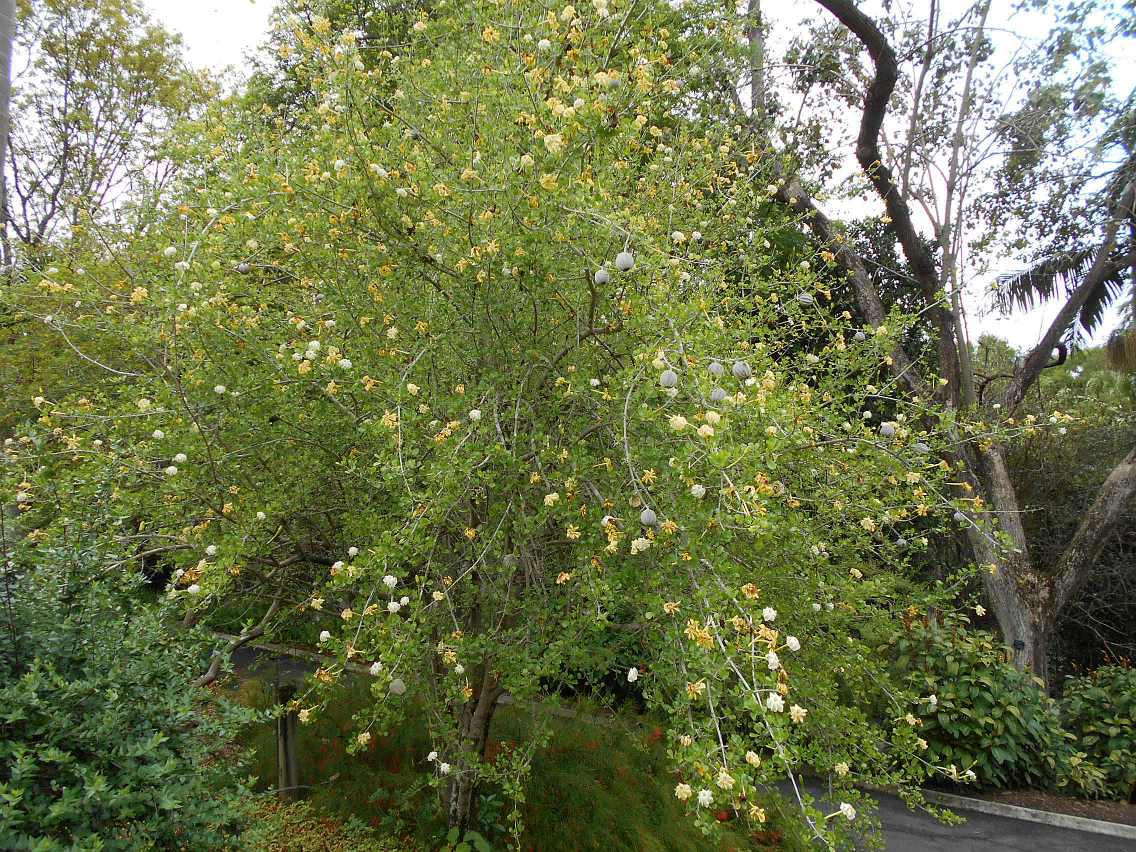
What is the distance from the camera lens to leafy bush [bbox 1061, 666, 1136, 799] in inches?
253

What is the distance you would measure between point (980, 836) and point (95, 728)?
6364 mm

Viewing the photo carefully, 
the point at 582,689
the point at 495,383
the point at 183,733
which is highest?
the point at 495,383

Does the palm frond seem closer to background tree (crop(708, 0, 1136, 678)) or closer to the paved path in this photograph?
background tree (crop(708, 0, 1136, 678))

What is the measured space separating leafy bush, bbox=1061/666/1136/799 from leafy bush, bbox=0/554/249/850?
7.69 metres

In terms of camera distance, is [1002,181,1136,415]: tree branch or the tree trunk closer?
the tree trunk

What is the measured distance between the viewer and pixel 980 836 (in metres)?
5.57

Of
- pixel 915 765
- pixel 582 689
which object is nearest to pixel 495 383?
pixel 915 765

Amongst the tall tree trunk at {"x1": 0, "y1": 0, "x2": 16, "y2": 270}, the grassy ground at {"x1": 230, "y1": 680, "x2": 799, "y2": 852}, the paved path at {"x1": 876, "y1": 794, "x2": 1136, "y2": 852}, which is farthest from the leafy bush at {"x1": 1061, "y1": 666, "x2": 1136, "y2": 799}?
the tall tree trunk at {"x1": 0, "y1": 0, "x2": 16, "y2": 270}

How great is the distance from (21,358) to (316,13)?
6478mm

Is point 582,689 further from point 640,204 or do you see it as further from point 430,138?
point 430,138

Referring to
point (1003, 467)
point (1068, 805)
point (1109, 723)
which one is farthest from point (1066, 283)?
point (1068, 805)

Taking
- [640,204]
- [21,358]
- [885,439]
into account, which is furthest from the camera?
[21,358]

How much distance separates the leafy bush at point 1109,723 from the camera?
253 inches

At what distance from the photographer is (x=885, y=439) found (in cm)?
296
